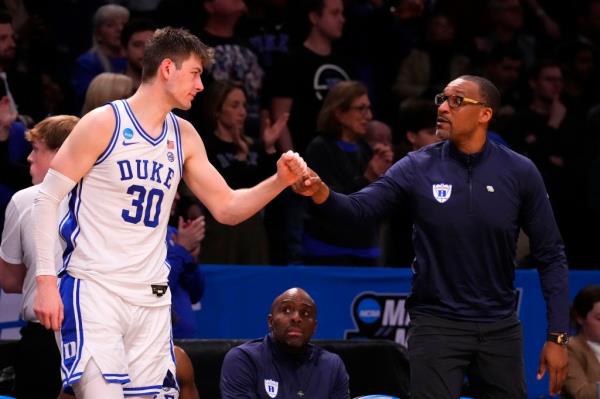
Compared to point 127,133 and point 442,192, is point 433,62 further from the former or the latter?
point 127,133

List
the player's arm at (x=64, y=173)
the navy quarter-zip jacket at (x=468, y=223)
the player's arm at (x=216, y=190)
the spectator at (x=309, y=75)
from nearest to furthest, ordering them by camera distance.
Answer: the player's arm at (x=64, y=173)
the player's arm at (x=216, y=190)
the navy quarter-zip jacket at (x=468, y=223)
the spectator at (x=309, y=75)

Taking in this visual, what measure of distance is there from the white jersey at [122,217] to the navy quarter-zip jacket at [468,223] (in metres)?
1.05

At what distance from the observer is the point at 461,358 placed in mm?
6043

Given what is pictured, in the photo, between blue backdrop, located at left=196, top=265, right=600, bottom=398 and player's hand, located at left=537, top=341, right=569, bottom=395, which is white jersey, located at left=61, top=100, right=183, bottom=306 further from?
blue backdrop, located at left=196, top=265, right=600, bottom=398

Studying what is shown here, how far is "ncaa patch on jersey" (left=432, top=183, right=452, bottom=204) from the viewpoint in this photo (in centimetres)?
615

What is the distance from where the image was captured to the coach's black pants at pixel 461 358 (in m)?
5.98

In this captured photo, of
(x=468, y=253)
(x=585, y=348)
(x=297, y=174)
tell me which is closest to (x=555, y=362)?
(x=468, y=253)

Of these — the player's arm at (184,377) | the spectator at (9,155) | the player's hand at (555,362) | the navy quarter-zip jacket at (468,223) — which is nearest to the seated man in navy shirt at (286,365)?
the player's arm at (184,377)

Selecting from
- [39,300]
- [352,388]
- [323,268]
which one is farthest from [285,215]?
[39,300]

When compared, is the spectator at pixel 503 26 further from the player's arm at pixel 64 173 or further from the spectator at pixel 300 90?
the player's arm at pixel 64 173

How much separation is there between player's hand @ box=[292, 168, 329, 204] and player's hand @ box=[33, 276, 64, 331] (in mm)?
1333

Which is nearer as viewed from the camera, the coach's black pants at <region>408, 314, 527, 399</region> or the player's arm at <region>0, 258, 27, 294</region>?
the coach's black pants at <region>408, 314, 527, 399</region>

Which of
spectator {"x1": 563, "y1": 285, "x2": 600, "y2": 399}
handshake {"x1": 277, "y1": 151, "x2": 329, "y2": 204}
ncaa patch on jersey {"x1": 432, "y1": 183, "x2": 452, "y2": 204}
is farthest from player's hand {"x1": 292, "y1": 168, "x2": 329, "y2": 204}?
spectator {"x1": 563, "y1": 285, "x2": 600, "y2": 399}

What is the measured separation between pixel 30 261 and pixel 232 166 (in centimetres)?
303
